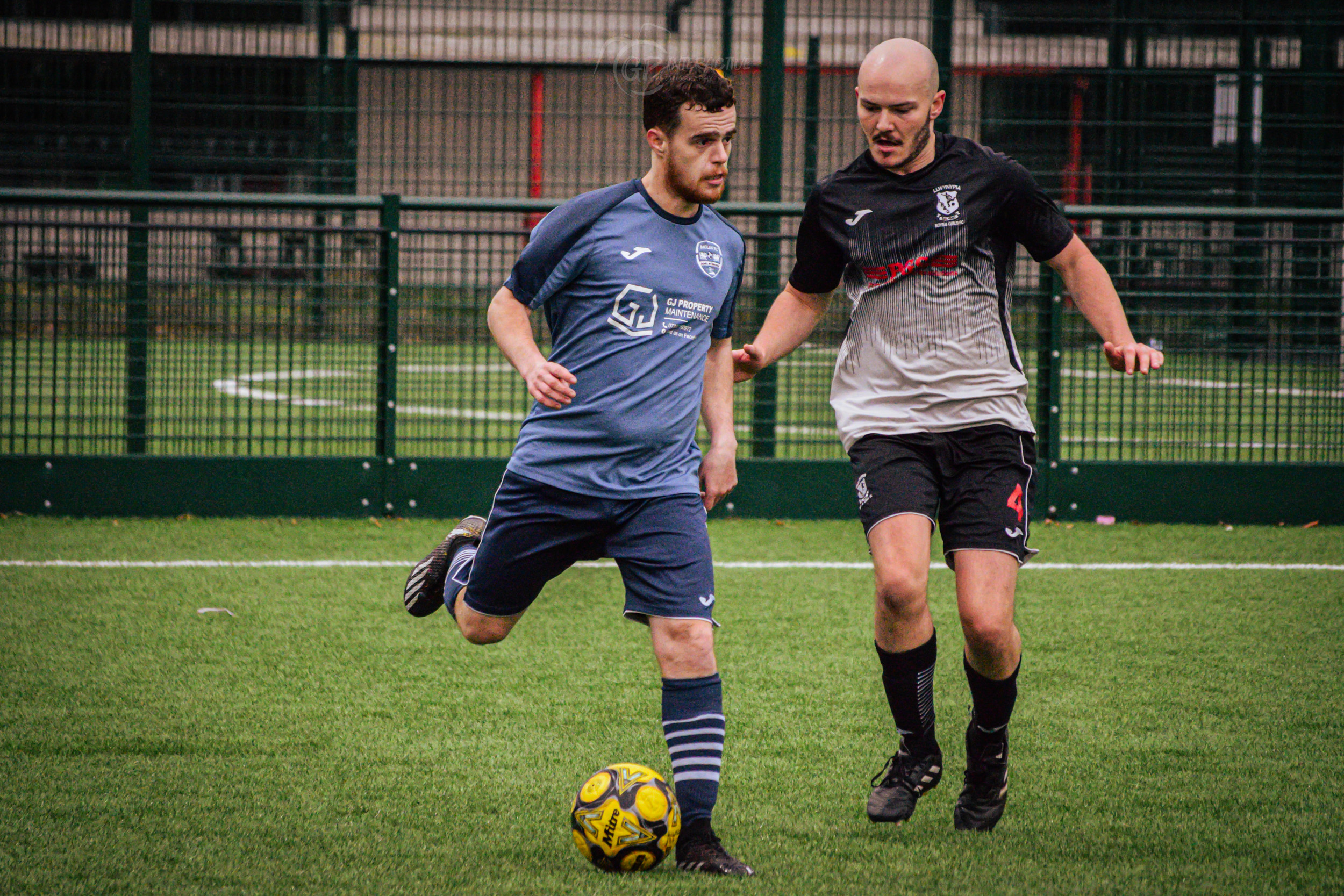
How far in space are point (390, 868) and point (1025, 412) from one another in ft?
6.82

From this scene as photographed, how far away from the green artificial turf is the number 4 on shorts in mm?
799

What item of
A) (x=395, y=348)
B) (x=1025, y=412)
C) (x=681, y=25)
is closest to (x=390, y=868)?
(x=1025, y=412)

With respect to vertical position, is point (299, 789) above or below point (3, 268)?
below

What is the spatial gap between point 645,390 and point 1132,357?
1.27 m

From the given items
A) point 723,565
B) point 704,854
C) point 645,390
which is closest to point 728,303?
point 645,390

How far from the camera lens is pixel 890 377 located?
3.94 metres

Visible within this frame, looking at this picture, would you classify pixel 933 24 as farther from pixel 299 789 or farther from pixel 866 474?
pixel 299 789

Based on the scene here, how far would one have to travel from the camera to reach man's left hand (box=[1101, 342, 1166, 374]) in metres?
3.70

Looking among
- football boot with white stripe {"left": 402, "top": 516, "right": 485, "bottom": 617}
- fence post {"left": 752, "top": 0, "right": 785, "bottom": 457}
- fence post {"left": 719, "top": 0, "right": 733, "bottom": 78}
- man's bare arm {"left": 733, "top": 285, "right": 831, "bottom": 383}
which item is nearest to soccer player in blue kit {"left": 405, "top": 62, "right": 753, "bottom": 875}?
man's bare arm {"left": 733, "top": 285, "right": 831, "bottom": 383}

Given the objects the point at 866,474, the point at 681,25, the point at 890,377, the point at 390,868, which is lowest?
the point at 390,868

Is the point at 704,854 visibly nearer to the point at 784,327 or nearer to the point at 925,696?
the point at 925,696

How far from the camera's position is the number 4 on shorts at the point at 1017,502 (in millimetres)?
3793

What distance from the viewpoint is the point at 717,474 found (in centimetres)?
374

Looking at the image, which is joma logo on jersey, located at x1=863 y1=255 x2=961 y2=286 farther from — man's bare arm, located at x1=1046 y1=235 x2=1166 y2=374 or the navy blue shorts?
the navy blue shorts
